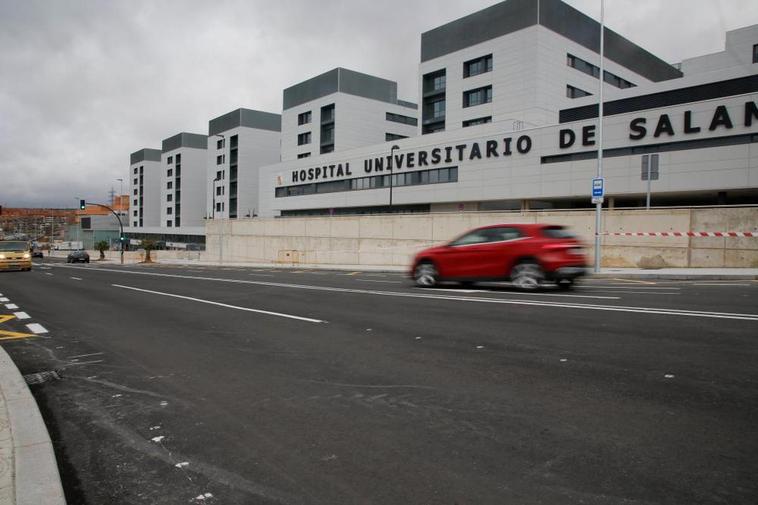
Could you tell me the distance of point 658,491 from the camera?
2.72 metres

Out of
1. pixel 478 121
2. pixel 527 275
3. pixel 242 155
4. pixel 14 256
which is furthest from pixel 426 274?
pixel 242 155

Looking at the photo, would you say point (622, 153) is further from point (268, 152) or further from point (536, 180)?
point (268, 152)

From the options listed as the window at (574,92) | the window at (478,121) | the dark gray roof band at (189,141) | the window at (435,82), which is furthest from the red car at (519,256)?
the dark gray roof band at (189,141)

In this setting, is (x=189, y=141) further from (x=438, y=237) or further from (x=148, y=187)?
(x=438, y=237)

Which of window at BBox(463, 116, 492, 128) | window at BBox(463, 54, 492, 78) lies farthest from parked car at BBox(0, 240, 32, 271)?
window at BBox(463, 54, 492, 78)

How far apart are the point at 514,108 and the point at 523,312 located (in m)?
41.8

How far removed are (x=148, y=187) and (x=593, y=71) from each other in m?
106

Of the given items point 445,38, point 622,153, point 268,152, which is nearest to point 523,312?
point 622,153

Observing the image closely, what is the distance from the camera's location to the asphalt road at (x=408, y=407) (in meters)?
2.88

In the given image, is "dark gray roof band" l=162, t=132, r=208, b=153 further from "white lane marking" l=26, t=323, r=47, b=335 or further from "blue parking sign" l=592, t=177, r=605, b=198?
"white lane marking" l=26, t=323, r=47, b=335

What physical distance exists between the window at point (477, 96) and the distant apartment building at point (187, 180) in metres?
71.3

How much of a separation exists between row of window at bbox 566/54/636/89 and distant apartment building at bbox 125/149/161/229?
103794 millimetres

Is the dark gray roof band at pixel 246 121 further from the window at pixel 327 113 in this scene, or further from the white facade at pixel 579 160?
the white facade at pixel 579 160

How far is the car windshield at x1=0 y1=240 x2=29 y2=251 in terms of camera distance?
2656 centimetres
